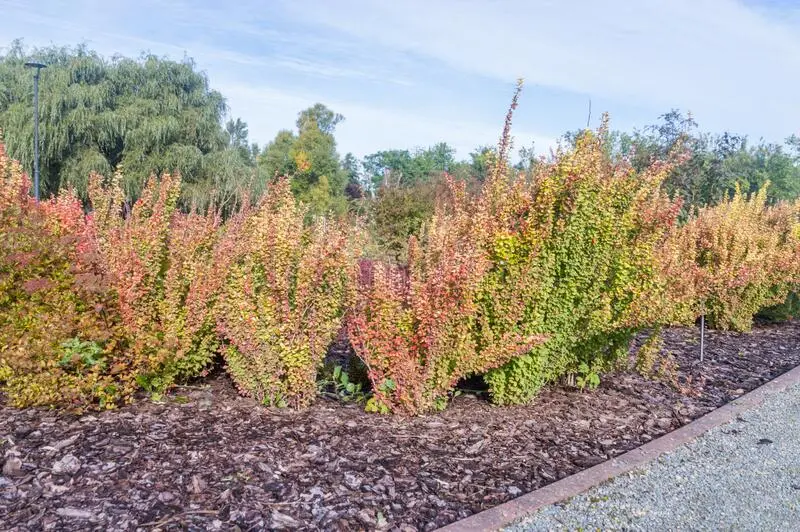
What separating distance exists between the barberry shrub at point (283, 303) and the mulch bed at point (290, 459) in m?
0.24

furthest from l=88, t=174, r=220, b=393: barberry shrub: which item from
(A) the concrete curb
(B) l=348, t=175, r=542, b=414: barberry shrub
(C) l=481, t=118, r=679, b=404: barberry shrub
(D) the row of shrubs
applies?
(A) the concrete curb

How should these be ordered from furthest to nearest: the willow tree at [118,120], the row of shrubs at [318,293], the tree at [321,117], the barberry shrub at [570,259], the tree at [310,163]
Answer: the tree at [321,117] → the tree at [310,163] → the willow tree at [118,120] → the barberry shrub at [570,259] → the row of shrubs at [318,293]

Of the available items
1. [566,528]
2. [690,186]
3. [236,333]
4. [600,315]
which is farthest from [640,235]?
[690,186]

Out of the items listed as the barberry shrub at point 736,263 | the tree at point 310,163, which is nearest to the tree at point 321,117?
the tree at point 310,163

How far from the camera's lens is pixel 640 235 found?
16.0 ft

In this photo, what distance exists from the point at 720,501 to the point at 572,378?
1871 mm

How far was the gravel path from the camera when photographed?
10.5 feet

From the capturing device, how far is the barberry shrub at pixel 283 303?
415 centimetres

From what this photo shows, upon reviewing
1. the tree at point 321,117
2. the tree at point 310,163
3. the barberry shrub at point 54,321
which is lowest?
the barberry shrub at point 54,321

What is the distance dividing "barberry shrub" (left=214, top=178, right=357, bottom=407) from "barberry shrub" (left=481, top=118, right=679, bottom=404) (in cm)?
99

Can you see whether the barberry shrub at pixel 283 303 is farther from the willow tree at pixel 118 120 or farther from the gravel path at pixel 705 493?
the willow tree at pixel 118 120

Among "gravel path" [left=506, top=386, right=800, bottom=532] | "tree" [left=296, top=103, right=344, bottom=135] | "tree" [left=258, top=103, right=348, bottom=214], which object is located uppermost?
"tree" [left=296, top=103, right=344, bottom=135]

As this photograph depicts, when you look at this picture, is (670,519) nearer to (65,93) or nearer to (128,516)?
(128,516)

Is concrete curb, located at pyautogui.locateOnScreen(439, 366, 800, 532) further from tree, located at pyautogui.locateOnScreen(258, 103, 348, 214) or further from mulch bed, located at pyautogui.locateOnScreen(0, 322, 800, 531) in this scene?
tree, located at pyautogui.locateOnScreen(258, 103, 348, 214)
